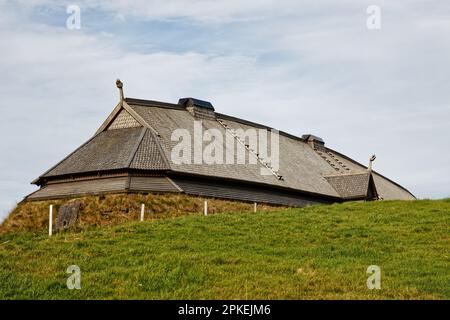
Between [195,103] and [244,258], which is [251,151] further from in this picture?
[244,258]

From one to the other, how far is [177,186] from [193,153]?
4.57 meters

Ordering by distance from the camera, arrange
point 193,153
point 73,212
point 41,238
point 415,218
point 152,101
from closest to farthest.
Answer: point 41,238 < point 415,218 < point 73,212 < point 193,153 < point 152,101

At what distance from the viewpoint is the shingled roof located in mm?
44938

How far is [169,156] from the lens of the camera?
45500 millimetres

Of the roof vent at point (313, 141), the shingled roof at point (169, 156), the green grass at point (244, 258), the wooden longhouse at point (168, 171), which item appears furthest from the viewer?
the roof vent at point (313, 141)

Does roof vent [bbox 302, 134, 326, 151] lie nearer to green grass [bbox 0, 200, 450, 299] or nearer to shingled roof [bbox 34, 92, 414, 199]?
shingled roof [bbox 34, 92, 414, 199]

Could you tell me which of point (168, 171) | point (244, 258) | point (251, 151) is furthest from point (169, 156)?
point (244, 258)

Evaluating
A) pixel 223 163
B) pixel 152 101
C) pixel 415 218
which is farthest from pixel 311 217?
pixel 152 101

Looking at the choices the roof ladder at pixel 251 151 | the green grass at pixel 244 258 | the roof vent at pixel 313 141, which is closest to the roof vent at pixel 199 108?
the roof ladder at pixel 251 151

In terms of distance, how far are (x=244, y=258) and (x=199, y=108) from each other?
35475 mm

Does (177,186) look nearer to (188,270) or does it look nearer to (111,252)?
(111,252)

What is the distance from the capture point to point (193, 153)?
47750 mm

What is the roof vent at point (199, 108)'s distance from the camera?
55969 millimetres

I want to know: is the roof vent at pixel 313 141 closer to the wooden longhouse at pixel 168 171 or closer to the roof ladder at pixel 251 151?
the wooden longhouse at pixel 168 171
